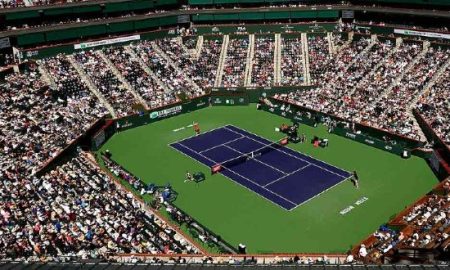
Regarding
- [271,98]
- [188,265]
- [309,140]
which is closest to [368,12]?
[271,98]

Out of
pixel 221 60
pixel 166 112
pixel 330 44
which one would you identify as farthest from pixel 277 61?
pixel 166 112

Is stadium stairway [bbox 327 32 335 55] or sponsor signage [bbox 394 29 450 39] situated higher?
sponsor signage [bbox 394 29 450 39]

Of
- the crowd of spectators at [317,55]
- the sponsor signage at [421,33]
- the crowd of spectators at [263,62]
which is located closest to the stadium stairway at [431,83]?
the sponsor signage at [421,33]

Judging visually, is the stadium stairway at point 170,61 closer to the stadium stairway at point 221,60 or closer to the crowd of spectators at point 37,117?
the stadium stairway at point 221,60

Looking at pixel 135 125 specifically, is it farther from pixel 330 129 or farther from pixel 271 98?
pixel 330 129

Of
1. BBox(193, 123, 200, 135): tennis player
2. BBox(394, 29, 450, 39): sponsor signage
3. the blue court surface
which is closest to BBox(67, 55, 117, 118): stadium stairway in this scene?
BBox(193, 123, 200, 135): tennis player

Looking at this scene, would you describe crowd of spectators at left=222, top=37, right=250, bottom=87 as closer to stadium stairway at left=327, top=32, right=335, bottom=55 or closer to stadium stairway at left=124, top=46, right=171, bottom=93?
stadium stairway at left=124, top=46, right=171, bottom=93
